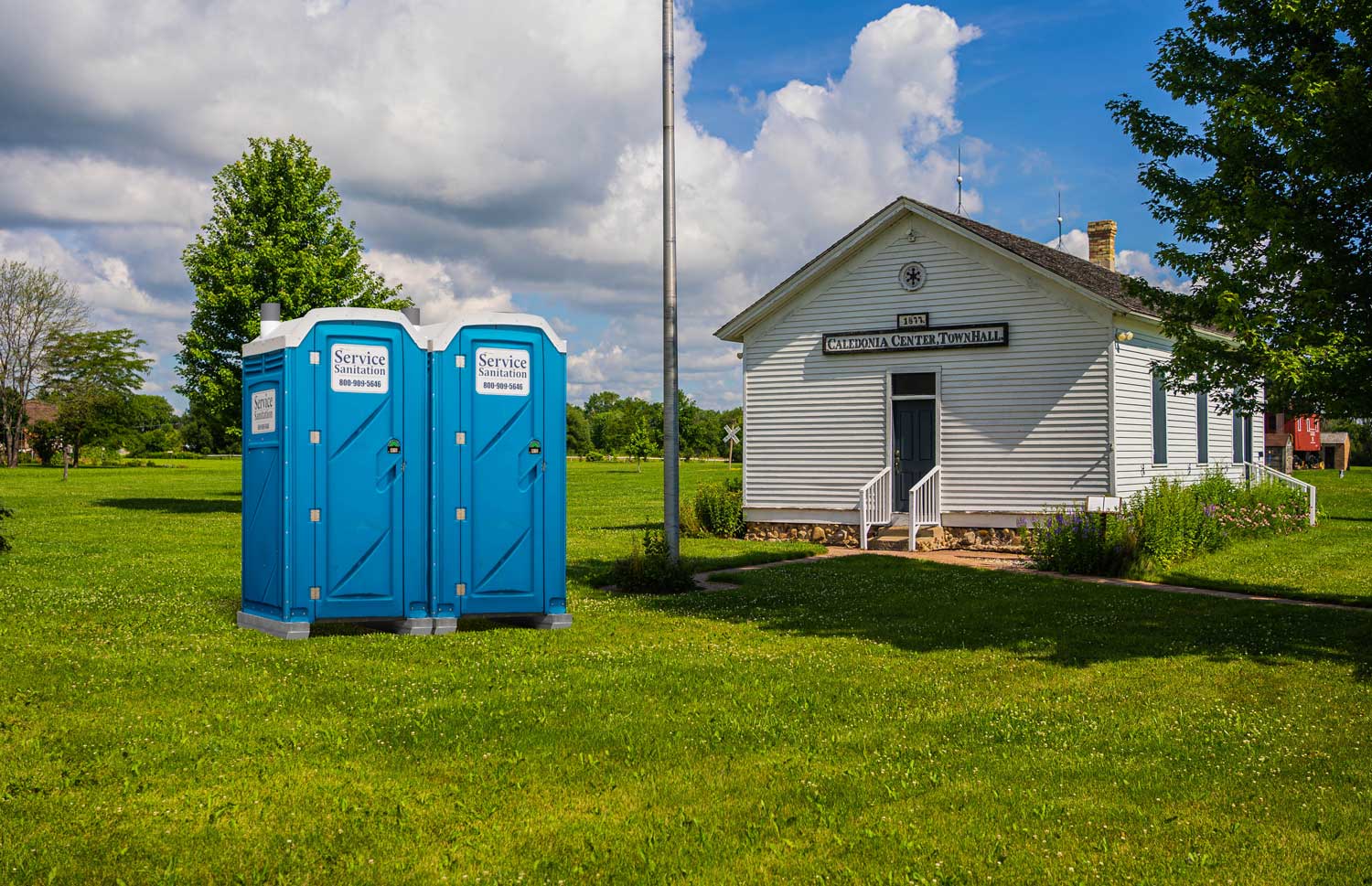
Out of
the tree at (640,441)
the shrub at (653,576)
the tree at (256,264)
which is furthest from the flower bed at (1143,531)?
the tree at (640,441)

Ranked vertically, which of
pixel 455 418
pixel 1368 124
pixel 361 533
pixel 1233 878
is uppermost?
pixel 1368 124

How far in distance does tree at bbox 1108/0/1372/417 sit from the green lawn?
14.6 ft

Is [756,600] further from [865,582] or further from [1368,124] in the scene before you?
[1368,124]

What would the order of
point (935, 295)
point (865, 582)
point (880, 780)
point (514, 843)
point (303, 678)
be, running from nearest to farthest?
point (514, 843) → point (880, 780) → point (303, 678) → point (865, 582) → point (935, 295)

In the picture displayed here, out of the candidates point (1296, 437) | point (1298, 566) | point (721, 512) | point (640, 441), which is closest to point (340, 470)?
point (721, 512)

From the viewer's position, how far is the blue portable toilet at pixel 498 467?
31.5ft

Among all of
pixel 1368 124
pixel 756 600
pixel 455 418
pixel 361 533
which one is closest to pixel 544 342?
pixel 455 418

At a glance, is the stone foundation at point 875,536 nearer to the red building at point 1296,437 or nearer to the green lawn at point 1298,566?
the green lawn at point 1298,566

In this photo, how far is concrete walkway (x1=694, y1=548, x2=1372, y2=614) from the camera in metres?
12.8

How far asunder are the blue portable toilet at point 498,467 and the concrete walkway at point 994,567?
405cm

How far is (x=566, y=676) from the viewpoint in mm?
7910

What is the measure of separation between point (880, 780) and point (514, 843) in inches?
75.0

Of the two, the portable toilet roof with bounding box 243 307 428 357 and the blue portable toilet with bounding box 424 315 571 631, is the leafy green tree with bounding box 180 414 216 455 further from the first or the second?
the blue portable toilet with bounding box 424 315 571 631

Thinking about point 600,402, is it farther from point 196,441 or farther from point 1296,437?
point 1296,437
